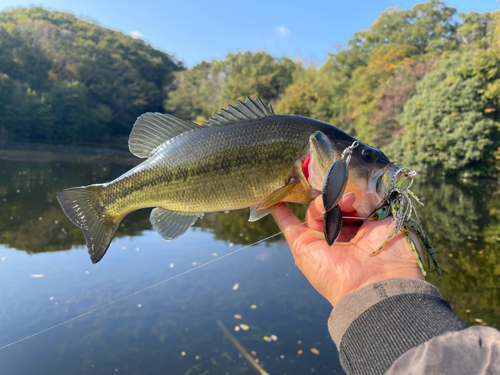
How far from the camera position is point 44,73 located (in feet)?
158

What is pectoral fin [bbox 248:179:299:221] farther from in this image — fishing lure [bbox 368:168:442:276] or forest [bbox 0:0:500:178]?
forest [bbox 0:0:500:178]

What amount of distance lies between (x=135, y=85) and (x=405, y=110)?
147 ft

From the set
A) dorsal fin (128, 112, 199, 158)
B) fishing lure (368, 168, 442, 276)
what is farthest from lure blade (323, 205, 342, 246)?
dorsal fin (128, 112, 199, 158)

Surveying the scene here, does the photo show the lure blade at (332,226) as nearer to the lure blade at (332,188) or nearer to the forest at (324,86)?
the lure blade at (332,188)

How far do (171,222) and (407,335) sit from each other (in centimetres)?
153

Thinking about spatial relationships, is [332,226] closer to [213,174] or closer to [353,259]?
[353,259]

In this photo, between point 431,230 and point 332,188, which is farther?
point 431,230

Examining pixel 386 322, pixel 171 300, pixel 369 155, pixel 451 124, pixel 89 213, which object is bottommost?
pixel 171 300

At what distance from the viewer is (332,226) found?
1657 millimetres

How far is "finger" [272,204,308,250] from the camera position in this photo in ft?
7.32

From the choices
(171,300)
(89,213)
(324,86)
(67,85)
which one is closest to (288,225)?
(89,213)

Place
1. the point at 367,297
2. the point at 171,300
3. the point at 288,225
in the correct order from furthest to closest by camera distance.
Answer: the point at 171,300 < the point at 288,225 < the point at 367,297

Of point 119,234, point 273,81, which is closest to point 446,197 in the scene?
point 119,234

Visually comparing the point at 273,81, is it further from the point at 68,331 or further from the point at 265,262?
the point at 68,331
